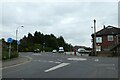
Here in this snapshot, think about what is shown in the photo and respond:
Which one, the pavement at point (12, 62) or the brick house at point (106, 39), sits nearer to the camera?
the pavement at point (12, 62)

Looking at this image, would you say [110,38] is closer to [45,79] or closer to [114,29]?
[114,29]

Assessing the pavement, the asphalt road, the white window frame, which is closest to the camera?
the asphalt road

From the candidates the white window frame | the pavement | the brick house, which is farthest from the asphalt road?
the white window frame

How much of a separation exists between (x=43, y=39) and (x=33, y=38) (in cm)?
768

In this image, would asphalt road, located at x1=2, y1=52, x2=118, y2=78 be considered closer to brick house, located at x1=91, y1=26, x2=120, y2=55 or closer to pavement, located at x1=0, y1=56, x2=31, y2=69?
pavement, located at x1=0, y1=56, x2=31, y2=69

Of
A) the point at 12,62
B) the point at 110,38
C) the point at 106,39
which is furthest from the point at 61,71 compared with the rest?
the point at 106,39

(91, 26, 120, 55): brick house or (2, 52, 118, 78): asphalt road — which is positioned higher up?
(91, 26, 120, 55): brick house

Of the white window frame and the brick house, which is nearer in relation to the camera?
→ the brick house

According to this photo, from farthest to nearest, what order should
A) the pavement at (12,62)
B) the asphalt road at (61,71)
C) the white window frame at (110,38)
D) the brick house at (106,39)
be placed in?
1. the white window frame at (110,38)
2. the brick house at (106,39)
3. the pavement at (12,62)
4. the asphalt road at (61,71)

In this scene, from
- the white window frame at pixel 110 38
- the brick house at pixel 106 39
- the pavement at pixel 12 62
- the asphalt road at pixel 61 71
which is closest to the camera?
the asphalt road at pixel 61 71

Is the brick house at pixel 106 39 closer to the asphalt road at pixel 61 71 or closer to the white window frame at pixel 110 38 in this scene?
the white window frame at pixel 110 38

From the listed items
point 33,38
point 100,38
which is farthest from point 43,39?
point 100,38

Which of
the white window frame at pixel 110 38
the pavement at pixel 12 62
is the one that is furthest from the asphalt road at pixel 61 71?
the white window frame at pixel 110 38

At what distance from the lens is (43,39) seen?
158750mm
